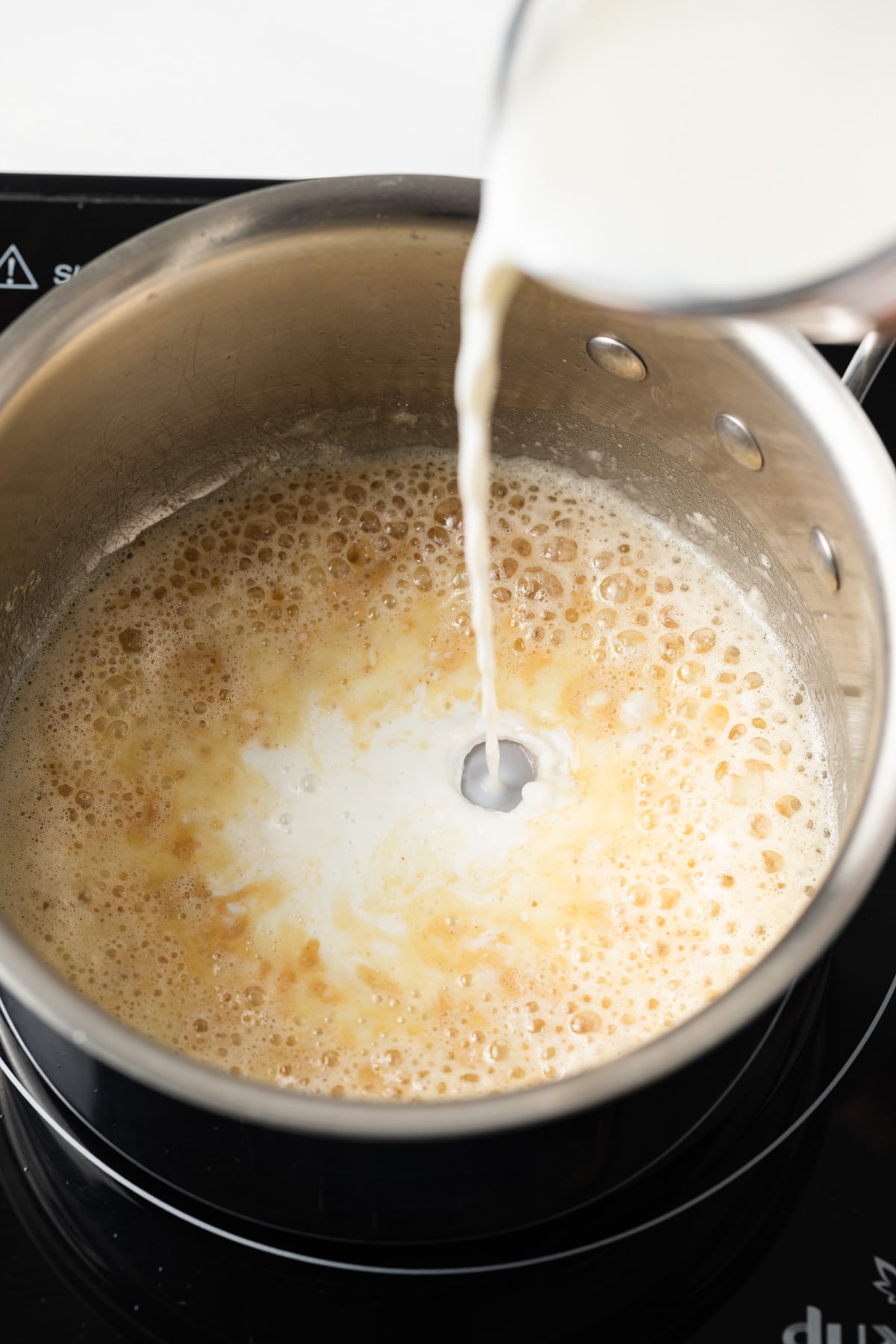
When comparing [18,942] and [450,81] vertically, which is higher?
[450,81]

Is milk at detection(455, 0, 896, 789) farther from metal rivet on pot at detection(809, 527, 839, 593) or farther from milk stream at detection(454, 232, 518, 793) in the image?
metal rivet on pot at detection(809, 527, 839, 593)

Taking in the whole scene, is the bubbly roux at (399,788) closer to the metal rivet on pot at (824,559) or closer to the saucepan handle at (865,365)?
the metal rivet on pot at (824,559)

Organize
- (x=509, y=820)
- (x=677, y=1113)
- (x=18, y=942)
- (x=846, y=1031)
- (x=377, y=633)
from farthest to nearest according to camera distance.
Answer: (x=377, y=633), (x=509, y=820), (x=846, y=1031), (x=677, y=1113), (x=18, y=942)

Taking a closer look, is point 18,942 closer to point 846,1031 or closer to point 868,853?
point 868,853

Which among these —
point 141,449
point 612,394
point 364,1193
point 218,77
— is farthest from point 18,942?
point 218,77

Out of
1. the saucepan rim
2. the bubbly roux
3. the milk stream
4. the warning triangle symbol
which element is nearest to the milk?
the milk stream

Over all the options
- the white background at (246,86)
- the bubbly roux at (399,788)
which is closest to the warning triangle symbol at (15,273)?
the white background at (246,86)

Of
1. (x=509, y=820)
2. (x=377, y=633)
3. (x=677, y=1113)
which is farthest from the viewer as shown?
(x=377, y=633)

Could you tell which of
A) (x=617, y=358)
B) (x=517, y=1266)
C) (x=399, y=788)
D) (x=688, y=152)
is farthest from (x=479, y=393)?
(x=517, y=1266)
